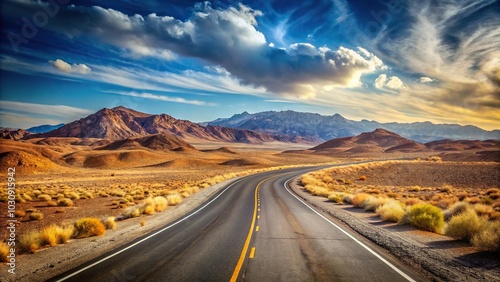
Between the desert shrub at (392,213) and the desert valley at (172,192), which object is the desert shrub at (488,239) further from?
the desert shrub at (392,213)

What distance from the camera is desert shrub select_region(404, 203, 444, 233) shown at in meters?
11.8

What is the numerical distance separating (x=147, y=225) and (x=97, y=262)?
19.5ft

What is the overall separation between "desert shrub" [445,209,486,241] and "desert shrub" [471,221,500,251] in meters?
0.37

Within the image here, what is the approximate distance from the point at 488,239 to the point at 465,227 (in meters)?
1.51

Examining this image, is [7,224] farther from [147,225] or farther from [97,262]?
[97,262]

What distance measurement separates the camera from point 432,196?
85.0ft

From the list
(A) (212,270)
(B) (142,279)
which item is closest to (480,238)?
(A) (212,270)

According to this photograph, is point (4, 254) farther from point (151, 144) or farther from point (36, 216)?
point (151, 144)

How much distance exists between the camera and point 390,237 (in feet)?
35.6

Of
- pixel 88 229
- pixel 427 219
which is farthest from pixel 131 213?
pixel 427 219

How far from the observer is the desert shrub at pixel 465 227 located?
9688 millimetres

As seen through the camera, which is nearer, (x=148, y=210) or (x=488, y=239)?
(x=488, y=239)

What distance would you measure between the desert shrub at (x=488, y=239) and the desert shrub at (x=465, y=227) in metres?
0.37

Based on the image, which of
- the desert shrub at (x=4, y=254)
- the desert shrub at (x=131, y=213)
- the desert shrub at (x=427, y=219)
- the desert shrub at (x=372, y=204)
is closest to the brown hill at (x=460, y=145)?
the desert shrub at (x=372, y=204)
